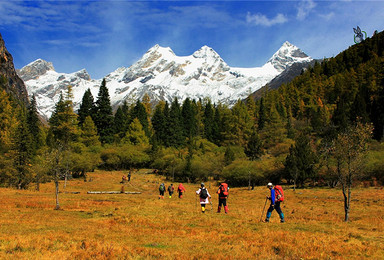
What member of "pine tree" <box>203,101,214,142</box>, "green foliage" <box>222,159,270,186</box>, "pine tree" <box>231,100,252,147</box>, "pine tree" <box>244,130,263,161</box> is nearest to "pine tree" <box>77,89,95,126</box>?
"pine tree" <box>203,101,214,142</box>

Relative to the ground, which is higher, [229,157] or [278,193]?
[229,157]

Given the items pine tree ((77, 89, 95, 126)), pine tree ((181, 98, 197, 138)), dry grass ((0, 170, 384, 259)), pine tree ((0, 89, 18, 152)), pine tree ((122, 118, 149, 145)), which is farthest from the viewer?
pine tree ((181, 98, 197, 138))

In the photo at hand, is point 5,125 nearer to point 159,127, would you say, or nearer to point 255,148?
point 159,127

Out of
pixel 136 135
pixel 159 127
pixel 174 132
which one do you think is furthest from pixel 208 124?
pixel 136 135

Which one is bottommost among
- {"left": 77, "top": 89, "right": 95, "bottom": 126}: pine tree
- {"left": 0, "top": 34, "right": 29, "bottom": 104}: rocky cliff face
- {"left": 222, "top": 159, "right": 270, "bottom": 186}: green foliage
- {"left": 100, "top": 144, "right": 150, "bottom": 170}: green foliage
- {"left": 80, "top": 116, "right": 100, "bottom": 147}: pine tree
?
{"left": 222, "top": 159, "right": 270, "bottom": 186}: green foliage

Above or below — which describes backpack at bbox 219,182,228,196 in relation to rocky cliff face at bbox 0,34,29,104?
below

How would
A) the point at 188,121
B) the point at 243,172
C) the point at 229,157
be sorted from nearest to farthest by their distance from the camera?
the point at 243,172, the point at 229,157, the point at 188,121

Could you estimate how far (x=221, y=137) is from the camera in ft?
350

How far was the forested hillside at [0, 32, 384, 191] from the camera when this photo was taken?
48.9 metres

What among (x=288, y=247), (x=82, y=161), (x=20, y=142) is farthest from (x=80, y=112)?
(x=288, y=247)

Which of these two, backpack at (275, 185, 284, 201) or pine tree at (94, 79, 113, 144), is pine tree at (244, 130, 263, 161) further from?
backpack at (275, 185, 284, 201)

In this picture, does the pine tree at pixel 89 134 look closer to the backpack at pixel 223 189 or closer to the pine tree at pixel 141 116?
the pine tree at pixel 141 116

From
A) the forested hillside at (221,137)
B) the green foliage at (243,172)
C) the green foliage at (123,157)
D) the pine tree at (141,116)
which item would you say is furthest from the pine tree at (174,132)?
the green foliage at (243,172)

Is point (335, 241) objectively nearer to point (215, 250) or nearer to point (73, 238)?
point (215, 250)
